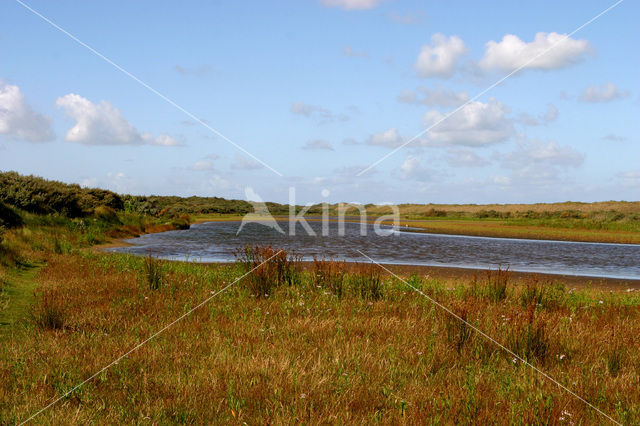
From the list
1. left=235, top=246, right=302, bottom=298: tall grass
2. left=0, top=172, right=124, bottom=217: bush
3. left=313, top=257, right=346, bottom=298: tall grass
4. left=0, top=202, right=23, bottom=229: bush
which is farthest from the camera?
left=0, top=172, right=124, bottom=217: bush

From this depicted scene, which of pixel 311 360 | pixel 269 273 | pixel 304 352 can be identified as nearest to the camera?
pixel 311 360

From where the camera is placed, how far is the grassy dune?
4.59 metres

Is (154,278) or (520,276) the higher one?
(154,278)

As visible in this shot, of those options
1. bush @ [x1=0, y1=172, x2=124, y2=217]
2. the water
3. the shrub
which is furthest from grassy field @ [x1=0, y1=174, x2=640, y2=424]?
the shrub

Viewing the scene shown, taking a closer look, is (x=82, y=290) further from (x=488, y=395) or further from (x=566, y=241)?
(x=566, y=241)

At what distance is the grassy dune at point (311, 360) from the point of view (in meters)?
4.59

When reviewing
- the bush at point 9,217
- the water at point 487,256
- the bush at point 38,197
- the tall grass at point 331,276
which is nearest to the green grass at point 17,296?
the tall grass at point 331,276

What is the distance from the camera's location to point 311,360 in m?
5.97

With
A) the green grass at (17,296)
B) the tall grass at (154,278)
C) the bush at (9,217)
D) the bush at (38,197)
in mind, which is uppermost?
the bush at (38,197)

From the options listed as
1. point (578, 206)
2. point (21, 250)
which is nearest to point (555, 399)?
point (21, 250)

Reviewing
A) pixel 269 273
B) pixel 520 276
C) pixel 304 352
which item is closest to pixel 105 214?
pixel 269 273

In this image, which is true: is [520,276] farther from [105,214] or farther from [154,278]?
[105,214]

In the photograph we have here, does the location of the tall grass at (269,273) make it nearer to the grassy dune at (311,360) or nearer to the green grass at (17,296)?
the grassy dune at (311,360)

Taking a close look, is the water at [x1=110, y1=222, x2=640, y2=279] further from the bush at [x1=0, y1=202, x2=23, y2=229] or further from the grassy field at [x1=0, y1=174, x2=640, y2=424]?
the grassy field at [x1=0, y1=174, x2=640, y2=424]
